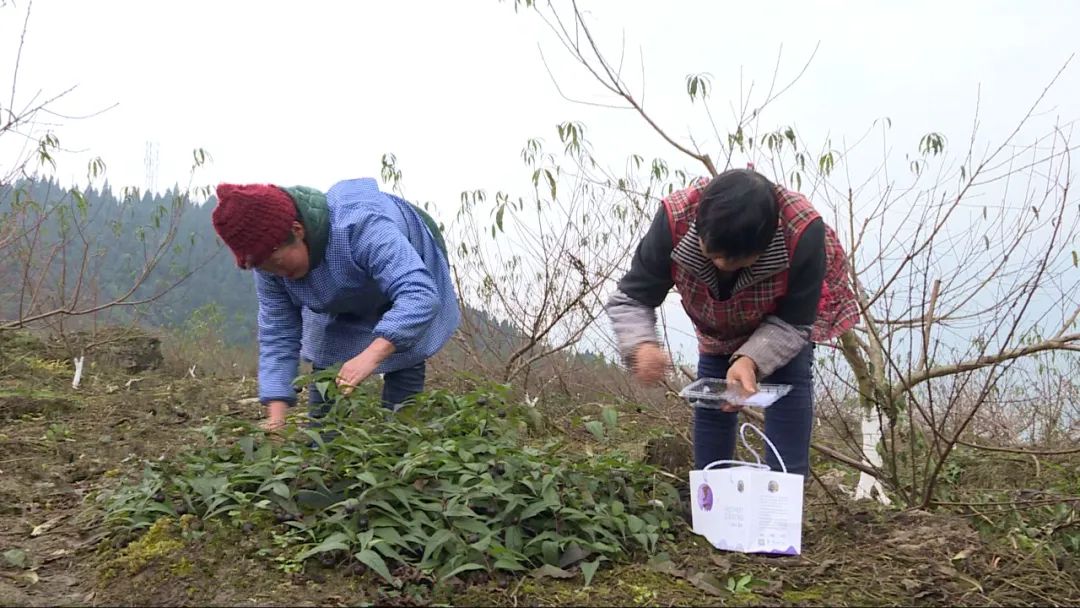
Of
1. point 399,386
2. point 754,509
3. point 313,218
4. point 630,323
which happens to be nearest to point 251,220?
point 313,218

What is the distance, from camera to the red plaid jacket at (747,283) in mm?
2211

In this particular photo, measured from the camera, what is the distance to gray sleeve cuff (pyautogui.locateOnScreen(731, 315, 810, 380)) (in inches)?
89.7

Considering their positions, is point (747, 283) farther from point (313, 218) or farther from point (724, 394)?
point (313, 218)

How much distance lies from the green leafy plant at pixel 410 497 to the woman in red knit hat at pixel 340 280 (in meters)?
0.20

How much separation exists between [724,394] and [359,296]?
47.7 inches

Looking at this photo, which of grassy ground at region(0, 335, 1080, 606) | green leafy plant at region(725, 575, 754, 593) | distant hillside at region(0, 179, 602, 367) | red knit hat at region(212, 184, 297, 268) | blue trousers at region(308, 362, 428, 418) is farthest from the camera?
distant hillside at region(0, 179, 602, 367)

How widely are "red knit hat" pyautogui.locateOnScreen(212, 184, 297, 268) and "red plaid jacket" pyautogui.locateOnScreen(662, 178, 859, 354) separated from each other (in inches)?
42.0

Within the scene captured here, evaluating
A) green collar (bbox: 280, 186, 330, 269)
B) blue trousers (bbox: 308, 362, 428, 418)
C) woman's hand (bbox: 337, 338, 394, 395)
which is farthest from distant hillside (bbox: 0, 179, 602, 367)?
woman's hand (bbox: 337, 338, 394, 395)

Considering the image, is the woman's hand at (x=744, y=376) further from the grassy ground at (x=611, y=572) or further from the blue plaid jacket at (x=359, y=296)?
the blue plaid jacket at (x=359, y=296)

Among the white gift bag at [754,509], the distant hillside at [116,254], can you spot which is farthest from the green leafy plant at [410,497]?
the distant hillside at [116,254]

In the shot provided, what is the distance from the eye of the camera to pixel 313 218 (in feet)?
8.73

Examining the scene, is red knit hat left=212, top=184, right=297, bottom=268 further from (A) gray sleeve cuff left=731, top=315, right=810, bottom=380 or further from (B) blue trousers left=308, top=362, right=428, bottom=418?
(A) gray sleeve cuff left=731, top=315, right=810, bottom=380

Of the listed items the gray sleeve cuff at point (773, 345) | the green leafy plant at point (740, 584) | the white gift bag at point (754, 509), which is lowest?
the green leafy plant at point (740, 584)

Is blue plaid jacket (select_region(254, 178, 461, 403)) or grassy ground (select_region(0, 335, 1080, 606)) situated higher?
blue plaid jacket (select_region(254, 178, 461, 403))
